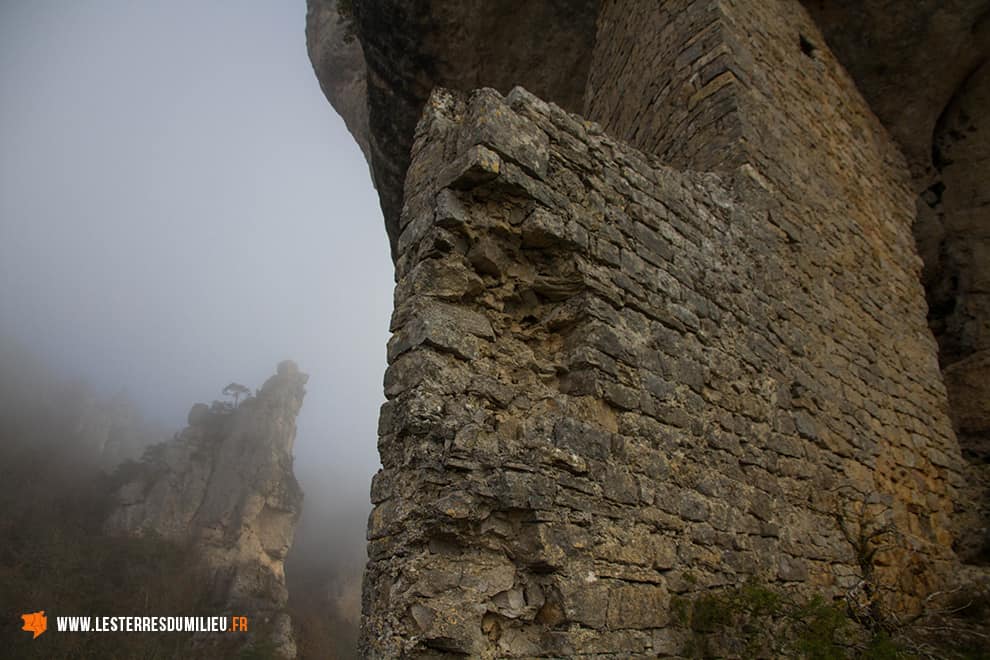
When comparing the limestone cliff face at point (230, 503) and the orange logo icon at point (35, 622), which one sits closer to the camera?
the orange logo icon at point (35, 622)

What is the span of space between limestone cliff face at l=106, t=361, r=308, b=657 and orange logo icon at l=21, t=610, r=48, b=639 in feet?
30.1

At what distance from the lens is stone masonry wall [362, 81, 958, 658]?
1.98m

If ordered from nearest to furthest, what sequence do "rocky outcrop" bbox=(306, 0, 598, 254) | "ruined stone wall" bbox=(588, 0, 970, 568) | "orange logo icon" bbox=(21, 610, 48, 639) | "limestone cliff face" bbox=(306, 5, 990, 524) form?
1. "ruined stone wall" bbox=(588, 0, 970, 568)
2. "limestone cliff face" bbox=(306, 5, 990, 524)
3. "rocky outcrop" bbox=(306, 0, 598, 254)
4. "orange logo icon" bbox=(21, 610, 48, 639)

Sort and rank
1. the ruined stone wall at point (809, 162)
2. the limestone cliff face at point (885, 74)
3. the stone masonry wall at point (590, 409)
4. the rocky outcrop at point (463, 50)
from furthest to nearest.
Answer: the rocky outcrop at point (463, 50) → the limestone cliff face at point (885, 74) → the ruined stone wall at point (809, 162) → the stone masonry wall at point (590, 409)

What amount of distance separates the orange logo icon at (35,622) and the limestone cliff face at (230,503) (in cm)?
917

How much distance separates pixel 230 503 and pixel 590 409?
41545mm

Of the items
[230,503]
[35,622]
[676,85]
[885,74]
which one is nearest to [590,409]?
[676,85]

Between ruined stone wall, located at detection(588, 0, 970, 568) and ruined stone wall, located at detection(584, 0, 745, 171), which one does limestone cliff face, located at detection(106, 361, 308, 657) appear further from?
ruined stone wall, located at detection(584, 0, 745, 171)

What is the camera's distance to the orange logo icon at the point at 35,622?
71.2ft

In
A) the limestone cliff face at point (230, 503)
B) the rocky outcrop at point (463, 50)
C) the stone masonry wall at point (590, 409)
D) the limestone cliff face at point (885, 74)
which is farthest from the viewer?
the limestone cliff face at point (230, 503)

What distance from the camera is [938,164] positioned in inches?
265

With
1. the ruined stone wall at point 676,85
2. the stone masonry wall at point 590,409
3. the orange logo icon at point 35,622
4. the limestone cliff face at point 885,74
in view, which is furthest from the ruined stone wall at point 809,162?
the orange logo icon at point 35,622

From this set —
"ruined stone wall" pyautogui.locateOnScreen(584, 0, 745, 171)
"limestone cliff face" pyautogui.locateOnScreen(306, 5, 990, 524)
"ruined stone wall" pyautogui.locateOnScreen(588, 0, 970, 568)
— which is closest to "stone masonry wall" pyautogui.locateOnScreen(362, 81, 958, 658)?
"ruined stone wall" pyautogui.locateOnScreen(588, 0, 970, 568)

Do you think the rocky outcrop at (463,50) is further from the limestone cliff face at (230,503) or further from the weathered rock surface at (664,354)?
the limestone cliff face at (230,503)
